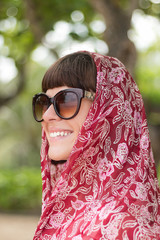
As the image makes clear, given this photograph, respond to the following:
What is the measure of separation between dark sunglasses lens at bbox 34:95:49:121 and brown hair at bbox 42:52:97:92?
0.06 m

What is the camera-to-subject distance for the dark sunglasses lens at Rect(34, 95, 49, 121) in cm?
194

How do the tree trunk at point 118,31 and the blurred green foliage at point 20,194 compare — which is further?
the blurred green foliage at point 20,194

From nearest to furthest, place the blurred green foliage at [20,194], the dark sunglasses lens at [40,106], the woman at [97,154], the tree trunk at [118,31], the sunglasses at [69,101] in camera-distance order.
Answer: the woman at [97,154] < the sunglasses at [69,101] < the dark sunglasses lens at [40,106] < the tree trunk at [118,31] < the blurred green foliage at [20,194]

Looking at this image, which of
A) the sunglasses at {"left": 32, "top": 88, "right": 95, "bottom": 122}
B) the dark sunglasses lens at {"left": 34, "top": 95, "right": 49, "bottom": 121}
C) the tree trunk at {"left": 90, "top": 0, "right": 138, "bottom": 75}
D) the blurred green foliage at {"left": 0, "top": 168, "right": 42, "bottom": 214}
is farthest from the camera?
the blurred green foliage at {"left": 0, "top": 168, "right": 42, "bottom": 214}

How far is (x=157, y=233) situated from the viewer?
63.9 inches

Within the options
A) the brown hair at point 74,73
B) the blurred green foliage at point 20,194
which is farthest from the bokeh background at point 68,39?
the brown hair at point 74,73

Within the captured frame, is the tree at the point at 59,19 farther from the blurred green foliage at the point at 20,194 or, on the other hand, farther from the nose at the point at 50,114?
the blurred green foliage at the point at 20,194

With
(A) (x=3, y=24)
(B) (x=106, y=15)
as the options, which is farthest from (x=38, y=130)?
(B) (x=106, y=15)

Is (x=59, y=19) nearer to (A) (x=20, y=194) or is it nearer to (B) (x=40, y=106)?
(B) (x=40, y=106)

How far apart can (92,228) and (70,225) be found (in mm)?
143

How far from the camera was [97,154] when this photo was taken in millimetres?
1772

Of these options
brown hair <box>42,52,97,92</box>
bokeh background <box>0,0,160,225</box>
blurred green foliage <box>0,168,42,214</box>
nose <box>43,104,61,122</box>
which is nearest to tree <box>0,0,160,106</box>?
bokeh background <box>0,0,160,225</box>

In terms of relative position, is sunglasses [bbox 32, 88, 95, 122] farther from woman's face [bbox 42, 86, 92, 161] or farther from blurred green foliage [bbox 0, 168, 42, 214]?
blurred green foliage [bbox 0, 168, 42, 214]

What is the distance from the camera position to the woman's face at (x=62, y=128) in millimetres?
1842
